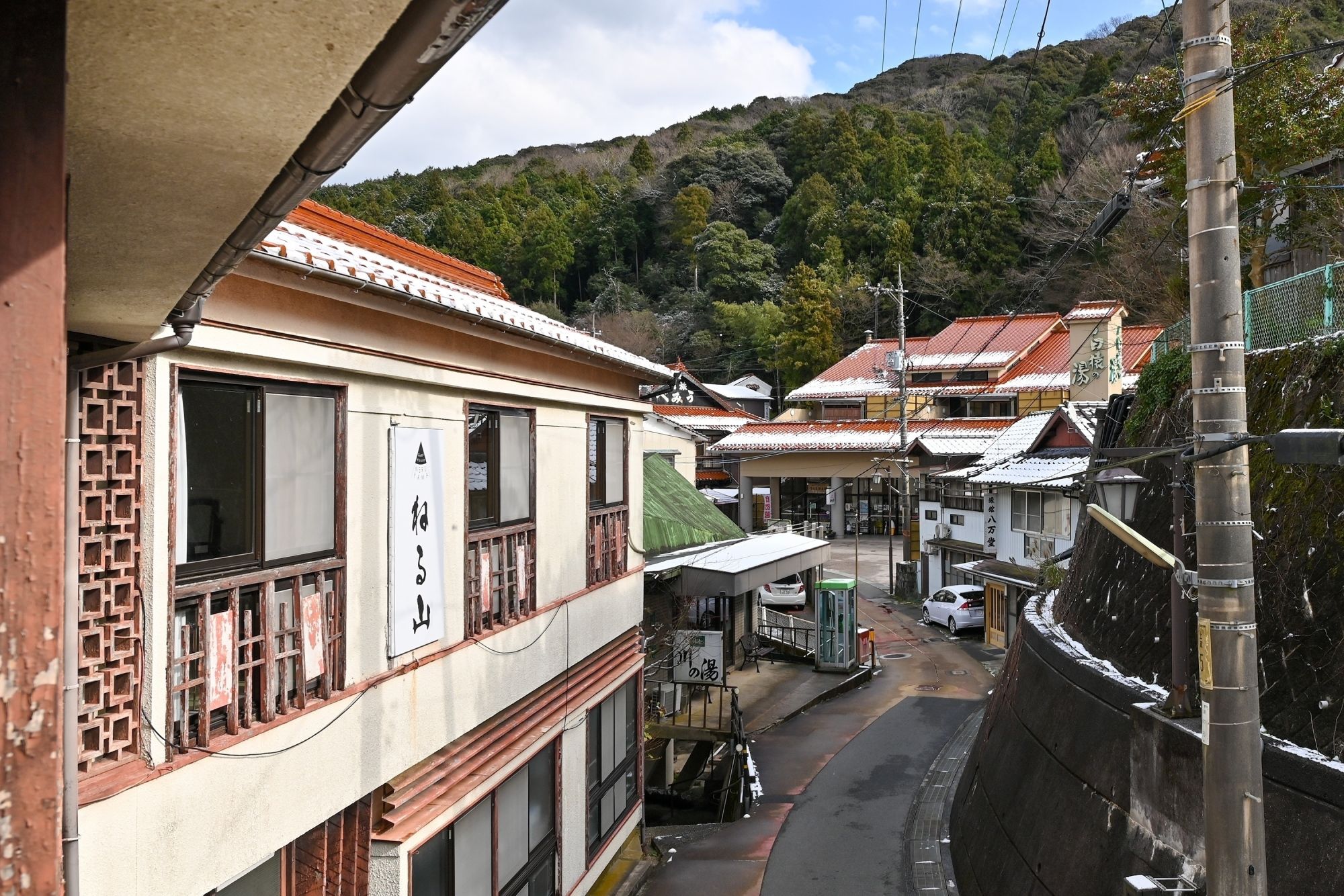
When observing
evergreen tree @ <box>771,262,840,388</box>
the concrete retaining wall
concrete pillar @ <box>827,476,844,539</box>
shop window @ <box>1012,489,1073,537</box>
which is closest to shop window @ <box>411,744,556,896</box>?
the concrete retaining wall

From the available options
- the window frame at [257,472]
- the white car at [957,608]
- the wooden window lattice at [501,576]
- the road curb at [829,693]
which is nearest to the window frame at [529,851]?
the wooden window lattice at [501,576]

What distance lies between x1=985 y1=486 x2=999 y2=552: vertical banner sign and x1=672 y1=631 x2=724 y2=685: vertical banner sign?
47.8ft

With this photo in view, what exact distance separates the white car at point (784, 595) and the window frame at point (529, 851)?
75.2ft

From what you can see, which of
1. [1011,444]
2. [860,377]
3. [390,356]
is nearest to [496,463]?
[390,356]

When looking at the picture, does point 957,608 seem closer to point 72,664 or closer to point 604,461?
point 604,461

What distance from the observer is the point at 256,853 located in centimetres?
607

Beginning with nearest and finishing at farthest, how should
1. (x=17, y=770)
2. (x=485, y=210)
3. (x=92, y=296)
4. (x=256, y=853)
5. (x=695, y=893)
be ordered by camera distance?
(x=17, y=770) → (x=92, y=296) → (x=256, y=853) → (x=695, y=893) → (x=485, y=210)

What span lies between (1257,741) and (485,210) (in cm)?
8288

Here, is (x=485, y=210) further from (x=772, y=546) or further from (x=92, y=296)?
(x=92, y=296)

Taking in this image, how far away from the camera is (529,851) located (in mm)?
10398

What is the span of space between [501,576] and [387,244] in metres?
4.22

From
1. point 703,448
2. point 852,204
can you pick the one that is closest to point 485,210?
point 852,204

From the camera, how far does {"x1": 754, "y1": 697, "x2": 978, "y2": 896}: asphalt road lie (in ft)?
44.2

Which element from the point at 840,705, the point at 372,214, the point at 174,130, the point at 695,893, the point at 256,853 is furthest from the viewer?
the point at 372,214
